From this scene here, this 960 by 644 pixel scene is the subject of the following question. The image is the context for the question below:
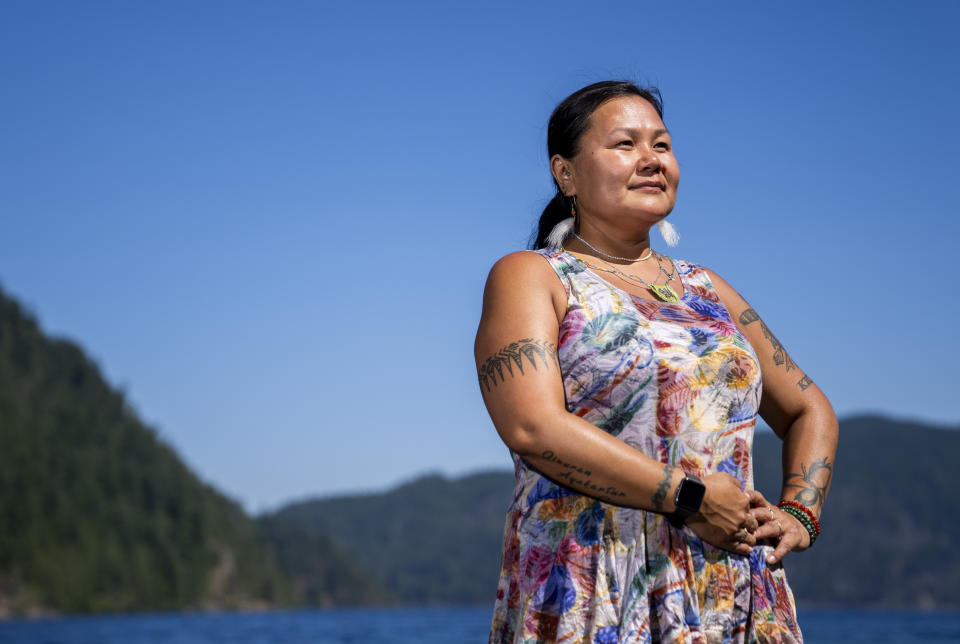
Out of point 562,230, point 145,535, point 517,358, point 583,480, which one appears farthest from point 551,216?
point 145,535

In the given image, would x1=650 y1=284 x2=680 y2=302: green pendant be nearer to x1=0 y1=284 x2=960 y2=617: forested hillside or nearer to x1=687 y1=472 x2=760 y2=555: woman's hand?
A: x1=687 y1=472 x2=760 y2=555: woman's hand

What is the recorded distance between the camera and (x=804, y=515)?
258cm

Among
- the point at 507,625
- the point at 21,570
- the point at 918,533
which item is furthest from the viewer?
the point at 918,533

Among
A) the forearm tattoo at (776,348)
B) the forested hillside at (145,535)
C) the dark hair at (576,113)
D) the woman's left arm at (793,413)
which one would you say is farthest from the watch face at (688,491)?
the forested hillside at (145,535)

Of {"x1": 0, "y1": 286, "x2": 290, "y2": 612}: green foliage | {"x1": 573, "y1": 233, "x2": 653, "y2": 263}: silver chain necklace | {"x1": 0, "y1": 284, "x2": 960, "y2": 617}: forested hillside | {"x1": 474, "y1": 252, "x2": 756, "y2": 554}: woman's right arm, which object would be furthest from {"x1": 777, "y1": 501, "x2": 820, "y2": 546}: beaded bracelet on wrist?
{"x1": 0, "y1": 286, "x2": 290, "y2": 612}: green foliage

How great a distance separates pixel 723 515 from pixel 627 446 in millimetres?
271

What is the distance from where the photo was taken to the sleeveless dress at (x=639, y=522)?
2.21m

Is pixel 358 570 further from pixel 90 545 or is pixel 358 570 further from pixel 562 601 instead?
pixel 562 601

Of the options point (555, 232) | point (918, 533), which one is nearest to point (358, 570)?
point (918, 533)

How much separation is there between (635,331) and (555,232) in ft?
1.62

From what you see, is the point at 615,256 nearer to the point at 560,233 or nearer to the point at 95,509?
the point at 560,233

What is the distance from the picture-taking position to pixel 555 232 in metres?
2.75

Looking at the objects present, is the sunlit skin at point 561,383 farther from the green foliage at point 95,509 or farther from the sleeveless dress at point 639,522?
the green foliage at point 95,509

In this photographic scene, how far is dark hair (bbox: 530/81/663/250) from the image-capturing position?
2686 mm
